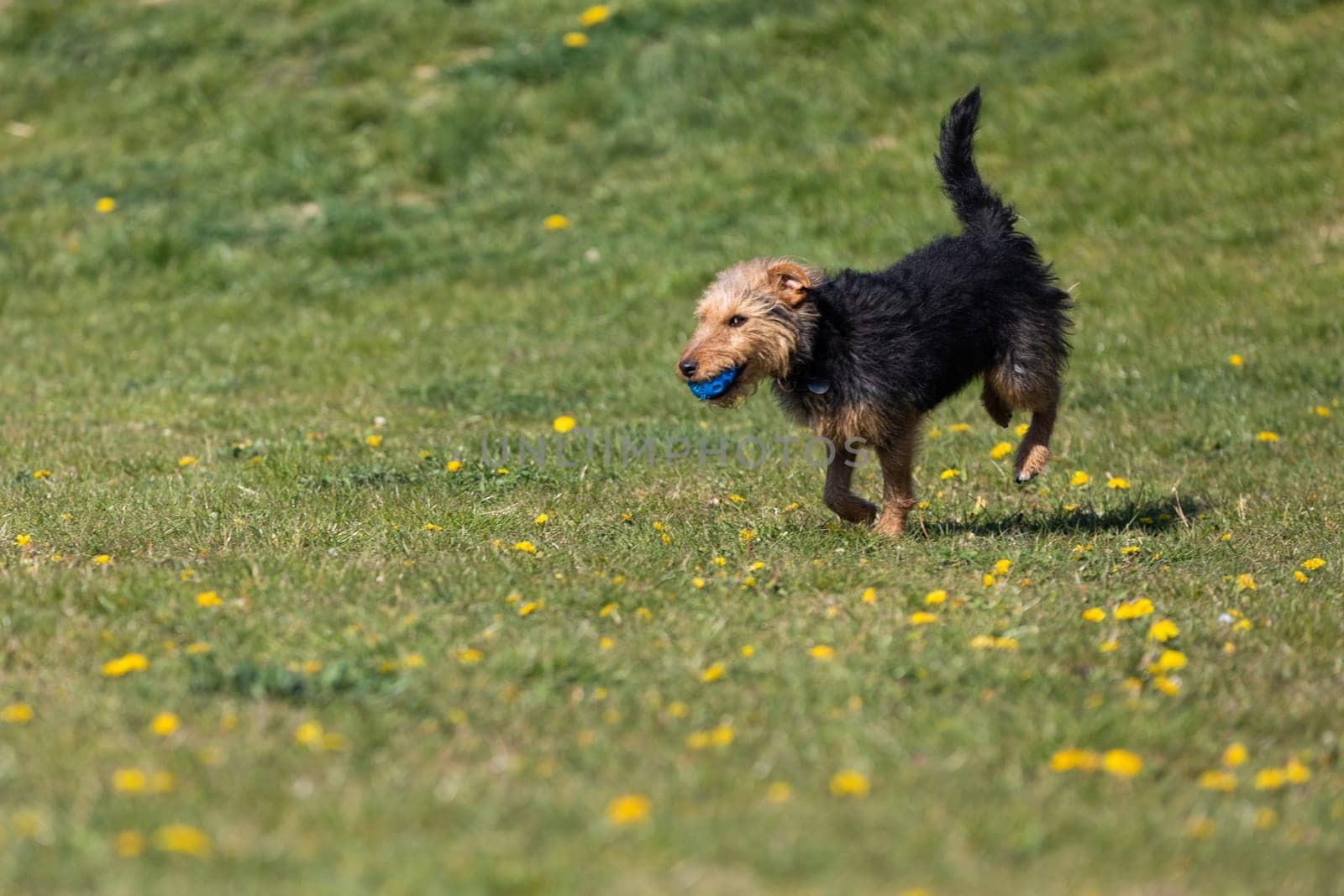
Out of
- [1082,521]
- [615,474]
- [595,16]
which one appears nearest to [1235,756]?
[1082,521]

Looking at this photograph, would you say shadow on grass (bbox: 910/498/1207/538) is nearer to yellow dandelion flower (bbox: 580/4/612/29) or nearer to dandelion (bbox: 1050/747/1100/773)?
dandelion (bbox: 1050/747/1100/773)

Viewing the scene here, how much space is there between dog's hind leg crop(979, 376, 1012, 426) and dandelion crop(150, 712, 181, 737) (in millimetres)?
4579

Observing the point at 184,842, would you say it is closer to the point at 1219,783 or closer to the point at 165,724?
the point at 165,724

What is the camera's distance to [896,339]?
21.5ft

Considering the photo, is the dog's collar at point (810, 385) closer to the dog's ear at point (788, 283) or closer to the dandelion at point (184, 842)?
the dog's ear at point (788, 283)

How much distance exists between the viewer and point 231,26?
17000 millimetres

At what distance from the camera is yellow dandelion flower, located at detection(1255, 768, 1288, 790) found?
3.76 m

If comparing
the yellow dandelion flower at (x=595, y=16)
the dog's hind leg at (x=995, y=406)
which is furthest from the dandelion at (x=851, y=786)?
the yellow dandelion flower at (x=595, y=16)

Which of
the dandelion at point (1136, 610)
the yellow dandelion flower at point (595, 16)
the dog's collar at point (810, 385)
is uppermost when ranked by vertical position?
the yellow dandelion flower at point (595, 16)

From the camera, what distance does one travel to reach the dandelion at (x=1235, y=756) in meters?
3.94

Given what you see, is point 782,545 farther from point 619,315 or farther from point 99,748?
point 619,315

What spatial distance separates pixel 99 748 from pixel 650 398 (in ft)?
20.9

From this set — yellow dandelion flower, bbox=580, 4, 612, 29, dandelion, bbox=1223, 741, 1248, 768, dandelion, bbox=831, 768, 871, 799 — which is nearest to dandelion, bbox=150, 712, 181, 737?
dandelion, bbox=831, 768, 871, 799

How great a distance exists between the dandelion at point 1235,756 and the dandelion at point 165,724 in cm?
281
